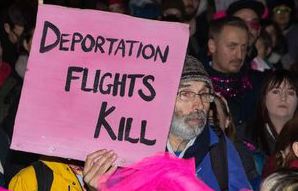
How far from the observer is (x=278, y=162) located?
555cm

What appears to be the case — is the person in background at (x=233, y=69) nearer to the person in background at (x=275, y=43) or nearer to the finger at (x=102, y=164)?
the person in background at (x=275, y=43)

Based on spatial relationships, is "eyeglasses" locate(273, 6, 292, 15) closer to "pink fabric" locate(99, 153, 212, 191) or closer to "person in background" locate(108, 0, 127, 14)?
"person in background" locate(108, 0, 127, 14)

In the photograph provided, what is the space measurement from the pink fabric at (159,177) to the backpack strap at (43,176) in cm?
65

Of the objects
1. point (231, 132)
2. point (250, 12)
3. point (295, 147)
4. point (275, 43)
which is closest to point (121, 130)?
point (295, 147)

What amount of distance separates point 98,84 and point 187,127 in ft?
2.36

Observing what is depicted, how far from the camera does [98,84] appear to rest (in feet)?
14.7

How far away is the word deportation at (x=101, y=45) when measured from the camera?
4.54m

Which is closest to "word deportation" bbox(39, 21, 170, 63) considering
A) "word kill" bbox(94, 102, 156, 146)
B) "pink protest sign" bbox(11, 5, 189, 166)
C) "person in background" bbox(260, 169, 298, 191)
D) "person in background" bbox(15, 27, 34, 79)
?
"pink protest sign" bbox(11, 5, 189, 166)

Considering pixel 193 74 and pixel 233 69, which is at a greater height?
pixel 233 69

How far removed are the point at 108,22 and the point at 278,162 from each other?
5.17 ft

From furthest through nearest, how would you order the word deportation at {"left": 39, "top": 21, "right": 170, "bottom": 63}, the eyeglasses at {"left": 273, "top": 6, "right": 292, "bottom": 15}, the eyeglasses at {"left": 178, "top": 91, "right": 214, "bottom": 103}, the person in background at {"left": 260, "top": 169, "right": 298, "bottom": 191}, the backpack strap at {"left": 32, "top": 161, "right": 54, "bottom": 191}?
the eyeglasses at {"left": 273, "top": 6, "right": 292, "bottom": 15}
the eyeglasses at {"left": 178, "top": 91, "right": 214, "bottom": 103}
the backpack strap at {"left": 32, "top": 161, "right": 54, "bottom": 191}
the word deportation at {"left": 39, "top": 21, "right": 170, "bottom": 63}
the person in background at {"left": 260, "top": 169, "right": 298, "bottom": 191}

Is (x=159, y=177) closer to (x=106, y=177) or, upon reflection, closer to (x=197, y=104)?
(x=106, y=177)

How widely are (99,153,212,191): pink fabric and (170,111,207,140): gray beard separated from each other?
0.73 meters

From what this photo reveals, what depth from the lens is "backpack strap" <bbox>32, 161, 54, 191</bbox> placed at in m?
4.84
